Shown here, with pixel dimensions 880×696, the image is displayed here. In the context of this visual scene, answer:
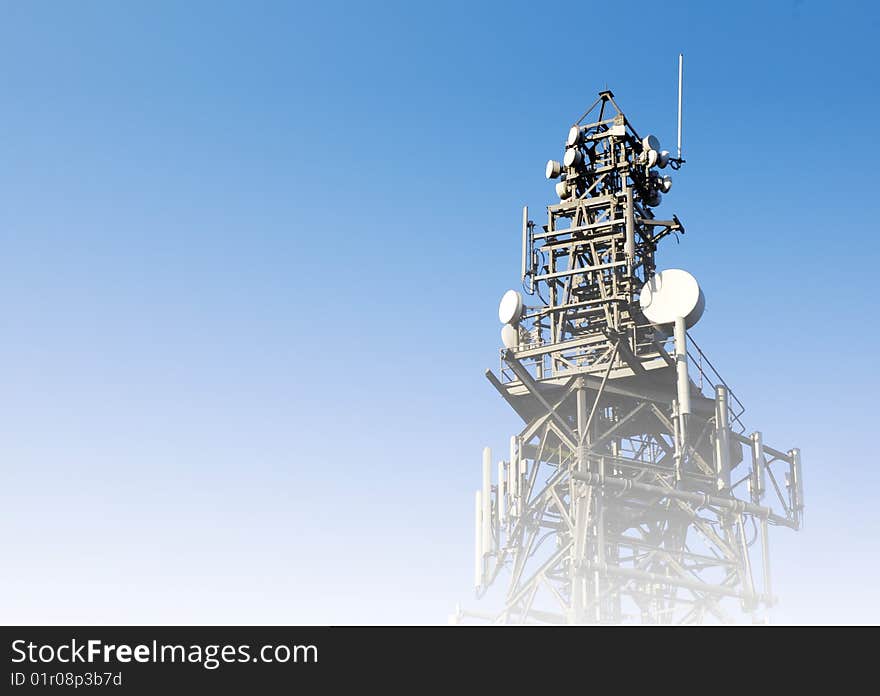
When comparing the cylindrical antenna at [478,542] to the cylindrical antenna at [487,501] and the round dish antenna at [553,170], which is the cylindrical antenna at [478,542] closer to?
the cylindrical antenna at [487,501]

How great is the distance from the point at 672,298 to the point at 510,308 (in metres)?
8.52

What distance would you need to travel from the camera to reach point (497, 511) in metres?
69.9

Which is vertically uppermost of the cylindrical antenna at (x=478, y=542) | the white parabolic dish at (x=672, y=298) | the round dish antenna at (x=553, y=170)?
the round dish antenna at (x=553, y=170)

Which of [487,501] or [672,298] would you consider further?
[487,501]

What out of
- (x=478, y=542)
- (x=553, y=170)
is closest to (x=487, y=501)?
(x=478, y=542)

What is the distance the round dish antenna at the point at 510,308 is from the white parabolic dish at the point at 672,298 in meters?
6.38

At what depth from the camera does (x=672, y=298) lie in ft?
215

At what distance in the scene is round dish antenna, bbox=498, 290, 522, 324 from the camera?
68.9 metres

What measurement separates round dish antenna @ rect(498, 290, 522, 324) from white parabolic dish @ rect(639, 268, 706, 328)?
20.9 feet

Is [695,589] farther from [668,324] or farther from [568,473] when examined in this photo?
[668,324]

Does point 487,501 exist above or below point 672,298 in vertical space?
below

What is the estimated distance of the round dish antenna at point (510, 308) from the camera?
68938mm

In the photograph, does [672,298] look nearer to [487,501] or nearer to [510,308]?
[510,308]
